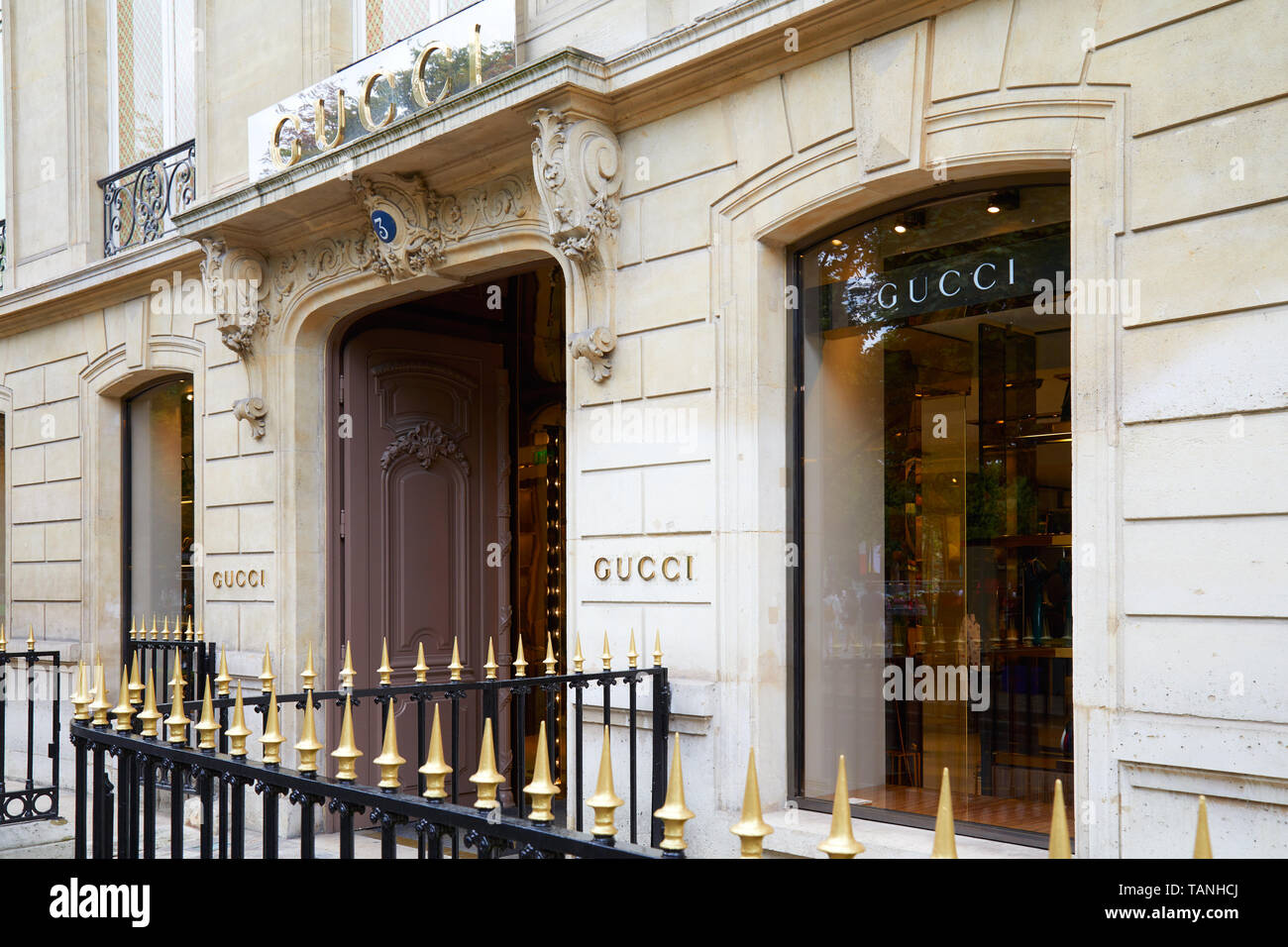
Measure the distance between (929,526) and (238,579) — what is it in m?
5.64

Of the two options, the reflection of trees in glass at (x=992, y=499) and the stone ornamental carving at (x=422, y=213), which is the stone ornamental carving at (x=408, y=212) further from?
the reflection of trees in glass at (x=992, y=499)

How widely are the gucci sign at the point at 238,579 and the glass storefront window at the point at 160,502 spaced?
1317mm

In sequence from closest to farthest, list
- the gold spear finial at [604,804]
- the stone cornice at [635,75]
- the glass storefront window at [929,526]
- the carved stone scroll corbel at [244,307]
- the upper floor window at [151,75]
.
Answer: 1. the gold spear finial at [604,804]
2. the stone cornice at [635,75]
3. the glass storefront window at [929,526]
4. the carved stone scroll corbel at [244,307]
5. the upper floor window at [151,75]

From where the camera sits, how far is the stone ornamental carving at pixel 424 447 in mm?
9180

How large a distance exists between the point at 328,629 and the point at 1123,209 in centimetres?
641

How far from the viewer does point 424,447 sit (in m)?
9.34

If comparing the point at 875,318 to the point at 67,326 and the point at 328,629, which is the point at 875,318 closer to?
the point at 328,629

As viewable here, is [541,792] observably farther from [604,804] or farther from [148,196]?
[148,196]

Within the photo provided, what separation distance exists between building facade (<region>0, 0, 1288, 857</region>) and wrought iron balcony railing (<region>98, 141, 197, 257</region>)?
15 centimetres

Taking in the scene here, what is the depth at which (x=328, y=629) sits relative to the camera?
29.1ft

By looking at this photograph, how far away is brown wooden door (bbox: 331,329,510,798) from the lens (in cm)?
905

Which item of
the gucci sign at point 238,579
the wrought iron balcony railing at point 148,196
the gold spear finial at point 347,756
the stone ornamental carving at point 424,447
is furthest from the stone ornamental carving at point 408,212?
the gold spear finial at point 347,756

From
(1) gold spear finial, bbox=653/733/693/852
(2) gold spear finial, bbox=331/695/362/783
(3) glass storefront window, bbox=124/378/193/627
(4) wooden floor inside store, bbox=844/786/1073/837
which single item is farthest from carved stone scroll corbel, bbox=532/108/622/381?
(3) glass storefront window, bbox=124/378/193/627

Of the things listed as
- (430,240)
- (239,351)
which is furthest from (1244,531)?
(239,351)
